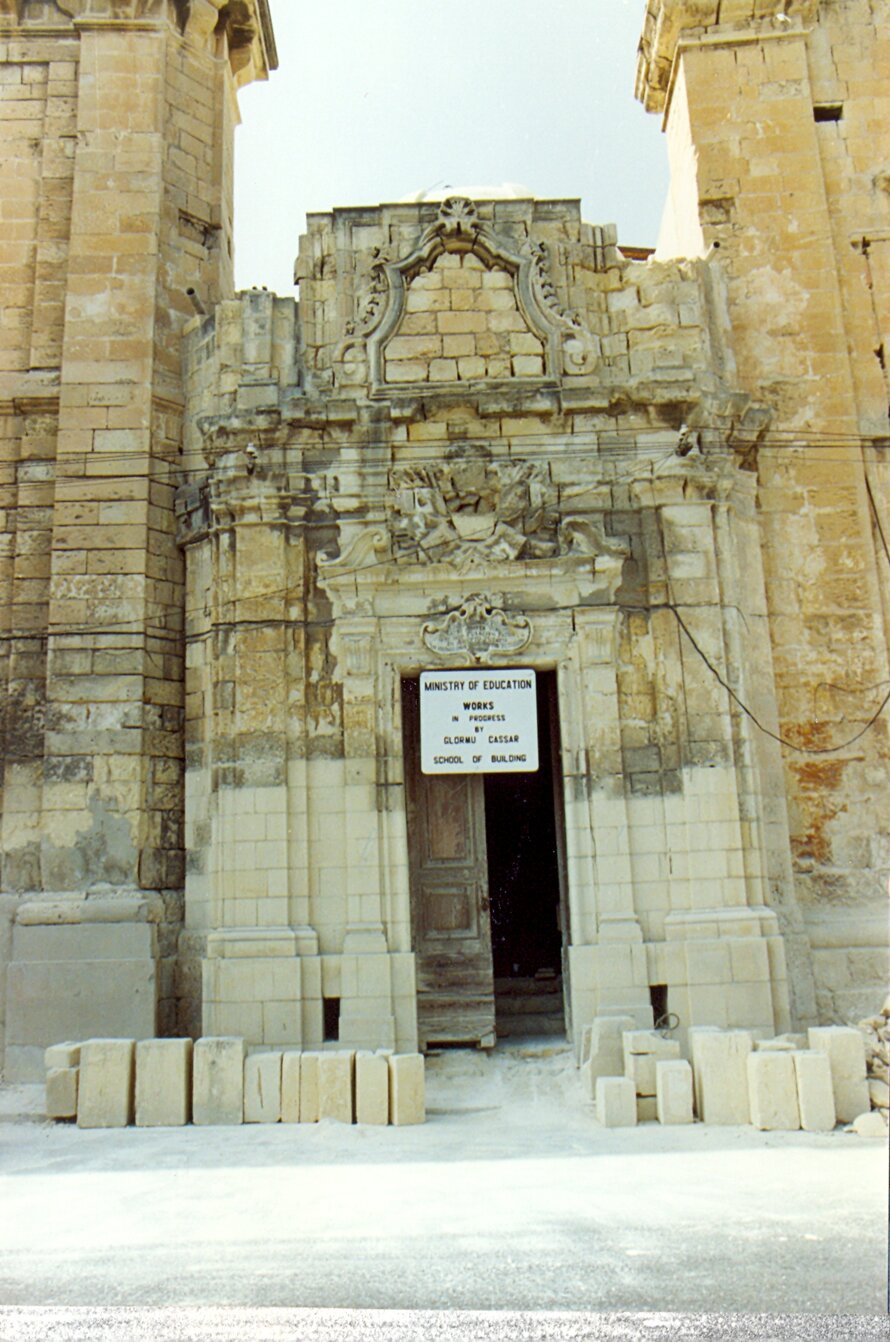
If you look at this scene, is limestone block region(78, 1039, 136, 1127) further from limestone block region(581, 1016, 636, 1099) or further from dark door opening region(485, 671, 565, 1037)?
dark door opening region(485, 671, 565, 1037)

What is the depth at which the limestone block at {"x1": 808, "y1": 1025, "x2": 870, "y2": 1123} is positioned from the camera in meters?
6.54

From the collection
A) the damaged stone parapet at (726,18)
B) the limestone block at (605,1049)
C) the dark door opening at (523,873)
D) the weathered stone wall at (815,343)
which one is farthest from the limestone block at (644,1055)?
the damaged stone parapet at (726,18)

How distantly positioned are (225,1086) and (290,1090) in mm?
430

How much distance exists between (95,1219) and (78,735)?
16.0ft

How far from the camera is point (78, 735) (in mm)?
9203

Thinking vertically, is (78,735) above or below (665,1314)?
above

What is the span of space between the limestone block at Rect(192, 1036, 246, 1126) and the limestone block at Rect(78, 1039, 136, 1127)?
0.44m

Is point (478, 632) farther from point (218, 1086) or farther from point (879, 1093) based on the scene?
point (879, 1093)

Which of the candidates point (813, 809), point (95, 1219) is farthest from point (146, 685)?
point (813, 809)

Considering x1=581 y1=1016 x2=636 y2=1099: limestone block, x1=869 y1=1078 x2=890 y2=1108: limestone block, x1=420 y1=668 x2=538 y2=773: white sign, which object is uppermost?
x1=420 y1=668 x2=538 y2=773: white sign

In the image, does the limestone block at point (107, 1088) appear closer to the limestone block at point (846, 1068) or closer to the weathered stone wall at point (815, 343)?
the limestone block at point (846, 1068)

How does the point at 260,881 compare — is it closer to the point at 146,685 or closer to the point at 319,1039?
the point at 319,1039

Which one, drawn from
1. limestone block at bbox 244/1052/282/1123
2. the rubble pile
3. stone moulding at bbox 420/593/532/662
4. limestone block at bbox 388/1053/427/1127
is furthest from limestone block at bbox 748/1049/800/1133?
stone moulding at bbox 420/593/532/662

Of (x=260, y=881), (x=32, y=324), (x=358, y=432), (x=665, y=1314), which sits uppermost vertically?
(x=32, y=324)
